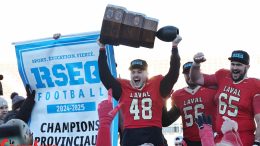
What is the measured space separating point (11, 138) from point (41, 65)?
349 cm

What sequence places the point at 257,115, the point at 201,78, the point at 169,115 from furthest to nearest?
1. the point at 169,115
2. the point at 201,78
3. the point at 257,115

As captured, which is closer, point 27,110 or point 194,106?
point 194,106

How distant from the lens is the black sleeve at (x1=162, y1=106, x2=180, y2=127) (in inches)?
236

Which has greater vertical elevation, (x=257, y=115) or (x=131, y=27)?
(x=131, y=27)

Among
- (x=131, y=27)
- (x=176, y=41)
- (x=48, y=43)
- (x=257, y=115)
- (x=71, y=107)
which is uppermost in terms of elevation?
(x=131, y=27)

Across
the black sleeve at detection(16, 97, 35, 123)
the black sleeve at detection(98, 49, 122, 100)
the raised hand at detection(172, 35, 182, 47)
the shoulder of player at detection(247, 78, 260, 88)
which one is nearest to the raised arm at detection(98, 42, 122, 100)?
the black sleeve at detection(98, 49, 122, 100)

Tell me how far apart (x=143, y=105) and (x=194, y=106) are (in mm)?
798

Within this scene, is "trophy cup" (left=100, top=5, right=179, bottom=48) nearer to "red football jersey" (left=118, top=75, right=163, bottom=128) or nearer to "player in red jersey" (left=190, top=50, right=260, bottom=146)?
"red football jersey" (left=118, top=75, right=163, bottom=128)

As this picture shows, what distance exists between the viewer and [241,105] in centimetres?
562

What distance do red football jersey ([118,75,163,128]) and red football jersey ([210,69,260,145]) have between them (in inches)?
24.5

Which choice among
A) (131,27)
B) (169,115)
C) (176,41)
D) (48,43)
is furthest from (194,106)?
(48,43)

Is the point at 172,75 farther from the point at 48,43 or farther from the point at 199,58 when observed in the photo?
the point at 48,43

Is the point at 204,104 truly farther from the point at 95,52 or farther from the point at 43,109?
the point at 43,109

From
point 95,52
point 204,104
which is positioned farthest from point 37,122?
point 204,104
